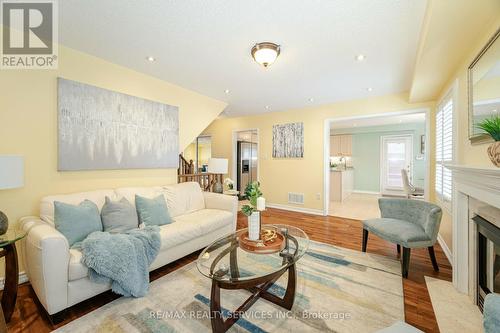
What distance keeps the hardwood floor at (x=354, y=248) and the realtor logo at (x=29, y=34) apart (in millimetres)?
2235

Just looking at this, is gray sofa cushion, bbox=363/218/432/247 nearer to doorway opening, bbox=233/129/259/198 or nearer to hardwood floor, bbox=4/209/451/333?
hardwood floor, bbox=4/209/451/333

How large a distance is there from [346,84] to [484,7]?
2047 millimetres

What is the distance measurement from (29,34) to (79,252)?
2.25 metres

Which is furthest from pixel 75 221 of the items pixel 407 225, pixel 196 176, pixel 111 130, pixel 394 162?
pixel 394 162

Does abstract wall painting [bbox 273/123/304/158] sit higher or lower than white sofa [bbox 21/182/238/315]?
higher

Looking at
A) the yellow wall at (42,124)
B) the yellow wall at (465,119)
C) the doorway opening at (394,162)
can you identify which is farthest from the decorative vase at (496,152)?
the doorway opening at (394,162)

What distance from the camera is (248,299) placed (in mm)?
1809

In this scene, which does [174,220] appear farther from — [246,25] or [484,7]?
[484,7]

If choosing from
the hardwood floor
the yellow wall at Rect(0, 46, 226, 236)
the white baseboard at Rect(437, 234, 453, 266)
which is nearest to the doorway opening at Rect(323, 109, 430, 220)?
the hardwood floor

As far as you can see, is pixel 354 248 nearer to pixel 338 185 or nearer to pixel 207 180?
pixel 207 180

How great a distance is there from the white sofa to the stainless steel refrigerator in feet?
10.7

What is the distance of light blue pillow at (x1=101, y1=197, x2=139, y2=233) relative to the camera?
218 cm

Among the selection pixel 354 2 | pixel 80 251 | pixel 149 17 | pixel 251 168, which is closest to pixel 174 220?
pixel 80 251

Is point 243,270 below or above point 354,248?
above
